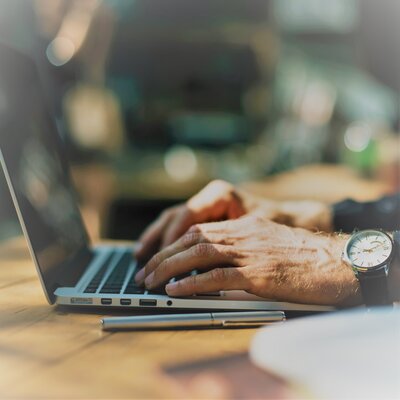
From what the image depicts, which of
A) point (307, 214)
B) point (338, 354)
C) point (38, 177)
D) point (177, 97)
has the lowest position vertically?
point (177, 97)

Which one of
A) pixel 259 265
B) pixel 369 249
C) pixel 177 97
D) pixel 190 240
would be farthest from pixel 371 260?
pixel 177 97

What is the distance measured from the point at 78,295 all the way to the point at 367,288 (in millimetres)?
405

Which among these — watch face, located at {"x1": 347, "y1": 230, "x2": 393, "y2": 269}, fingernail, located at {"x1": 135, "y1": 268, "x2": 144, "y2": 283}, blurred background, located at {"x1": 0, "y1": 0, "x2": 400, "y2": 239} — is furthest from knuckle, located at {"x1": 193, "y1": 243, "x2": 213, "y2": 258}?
blurred background, located at {"x1": 0, "y1": 0, "x2": 400, "y2": 239}

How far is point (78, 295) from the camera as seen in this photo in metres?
0.86

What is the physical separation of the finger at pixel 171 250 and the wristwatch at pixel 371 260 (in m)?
0.22

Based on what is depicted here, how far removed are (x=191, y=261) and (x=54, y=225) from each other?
1.08 ft

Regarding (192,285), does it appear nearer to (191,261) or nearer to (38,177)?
(191,261)

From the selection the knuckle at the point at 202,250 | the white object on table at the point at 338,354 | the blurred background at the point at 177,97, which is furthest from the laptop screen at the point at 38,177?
the blurred background at the point at 177,97

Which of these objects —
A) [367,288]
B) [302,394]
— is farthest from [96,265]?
[302,394]

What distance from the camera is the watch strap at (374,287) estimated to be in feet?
2.71

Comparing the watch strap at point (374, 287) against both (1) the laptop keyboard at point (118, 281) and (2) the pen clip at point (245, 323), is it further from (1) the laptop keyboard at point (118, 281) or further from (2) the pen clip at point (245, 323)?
(1) the laptop keyboard at point (118, 281)

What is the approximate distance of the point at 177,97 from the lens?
4207mm

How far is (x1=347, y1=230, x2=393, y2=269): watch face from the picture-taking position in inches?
33.7

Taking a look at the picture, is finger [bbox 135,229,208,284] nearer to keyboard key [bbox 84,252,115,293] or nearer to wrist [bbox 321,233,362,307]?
keyboard key [bbox 84,252,115,293]
